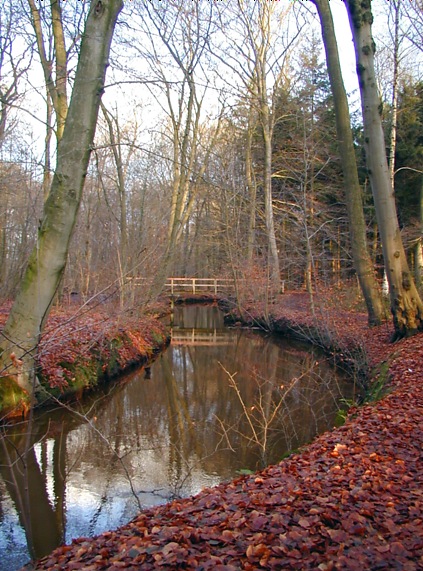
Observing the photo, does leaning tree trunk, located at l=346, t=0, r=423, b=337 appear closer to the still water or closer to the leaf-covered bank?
the still water

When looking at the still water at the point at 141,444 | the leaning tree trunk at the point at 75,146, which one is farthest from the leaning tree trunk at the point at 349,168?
the leaning tree trunk at the point at 75,146

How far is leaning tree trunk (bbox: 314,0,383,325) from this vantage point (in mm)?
12039

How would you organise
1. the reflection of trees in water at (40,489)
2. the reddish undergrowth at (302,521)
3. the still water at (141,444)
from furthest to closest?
the still water at (141,444) < the reflection of trees in water at (40,489) < the reddish undergrowth at (302,521)

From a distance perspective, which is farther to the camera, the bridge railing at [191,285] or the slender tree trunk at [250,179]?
the bridge railing at [191,285]

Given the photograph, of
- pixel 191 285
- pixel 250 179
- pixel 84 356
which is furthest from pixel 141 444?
pixel 191 285

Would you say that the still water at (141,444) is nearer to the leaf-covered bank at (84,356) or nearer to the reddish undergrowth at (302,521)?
the leaf-covered bank at (84,356)

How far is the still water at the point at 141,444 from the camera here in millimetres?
5367

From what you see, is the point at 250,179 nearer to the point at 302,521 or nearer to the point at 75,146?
the point at 75,146

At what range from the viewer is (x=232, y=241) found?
23.0m

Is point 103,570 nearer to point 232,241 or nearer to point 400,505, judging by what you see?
point 400,505

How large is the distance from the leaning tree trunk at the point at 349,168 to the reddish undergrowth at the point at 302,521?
26.1 ft

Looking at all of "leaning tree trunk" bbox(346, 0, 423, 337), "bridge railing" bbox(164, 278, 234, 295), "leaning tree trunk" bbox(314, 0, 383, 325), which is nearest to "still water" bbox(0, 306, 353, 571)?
"leaning tree trunk" bbox(346, 0, 423, 337)

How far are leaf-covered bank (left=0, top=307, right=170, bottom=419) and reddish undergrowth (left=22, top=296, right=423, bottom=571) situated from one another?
2783 millimetres

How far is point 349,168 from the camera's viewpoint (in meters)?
12.8
